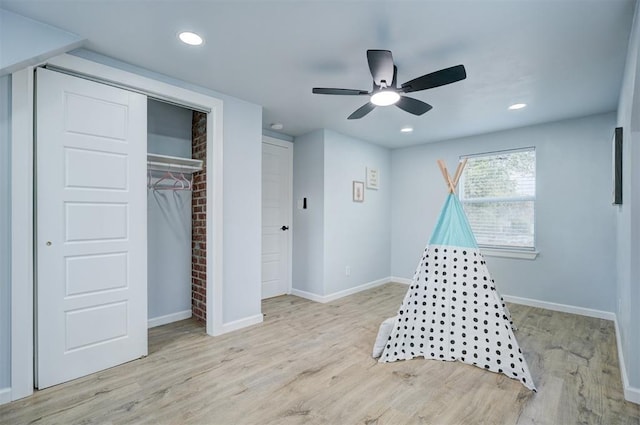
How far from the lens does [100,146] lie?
2377 millimetres

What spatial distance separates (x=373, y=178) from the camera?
5.13 metres

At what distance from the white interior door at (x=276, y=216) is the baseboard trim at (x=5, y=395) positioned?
2.70 m

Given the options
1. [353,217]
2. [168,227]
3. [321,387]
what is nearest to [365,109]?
[321,387]

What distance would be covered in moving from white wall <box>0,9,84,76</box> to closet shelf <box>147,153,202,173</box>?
3.67 feet

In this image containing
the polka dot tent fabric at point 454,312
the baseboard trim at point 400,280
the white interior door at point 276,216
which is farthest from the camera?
the baseboard trim at point 400,280

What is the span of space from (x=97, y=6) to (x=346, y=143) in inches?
130

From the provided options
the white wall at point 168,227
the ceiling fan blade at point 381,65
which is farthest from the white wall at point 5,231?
the ceiling fan blade at point 381,65

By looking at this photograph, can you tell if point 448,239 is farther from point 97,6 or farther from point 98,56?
point 98,56

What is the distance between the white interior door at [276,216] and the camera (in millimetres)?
4430

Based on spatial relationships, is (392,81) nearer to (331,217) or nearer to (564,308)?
(331,217)

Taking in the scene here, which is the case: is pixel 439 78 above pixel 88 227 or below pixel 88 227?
above

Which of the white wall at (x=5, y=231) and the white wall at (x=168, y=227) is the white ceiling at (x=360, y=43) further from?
the white wall at (x=168, y=227)

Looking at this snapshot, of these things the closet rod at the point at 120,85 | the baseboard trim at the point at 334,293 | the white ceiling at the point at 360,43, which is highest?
the white ceiling at the point at 360,43

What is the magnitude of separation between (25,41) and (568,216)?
5.40 m
